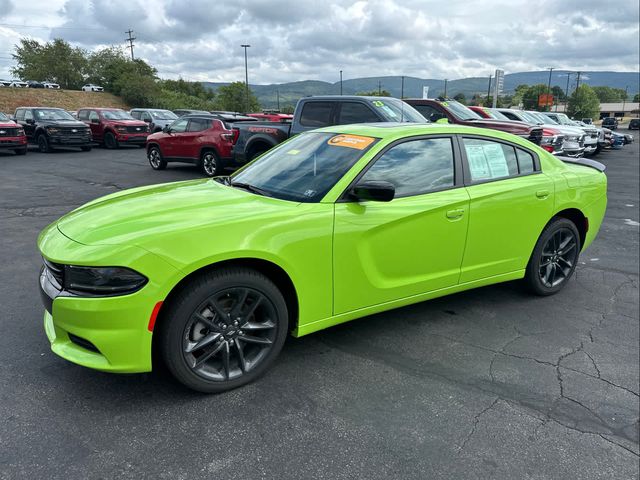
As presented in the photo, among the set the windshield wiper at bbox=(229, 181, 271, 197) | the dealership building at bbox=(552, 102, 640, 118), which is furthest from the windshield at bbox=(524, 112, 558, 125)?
the dealership building at bbox=(552, 102, 640, 118)

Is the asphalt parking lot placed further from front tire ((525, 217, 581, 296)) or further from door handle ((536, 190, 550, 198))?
door handle ((536, 190, 550, 198))

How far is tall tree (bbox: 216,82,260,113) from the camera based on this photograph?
65.4m

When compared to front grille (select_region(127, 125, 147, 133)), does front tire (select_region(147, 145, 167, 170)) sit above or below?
below

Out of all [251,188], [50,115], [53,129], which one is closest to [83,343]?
[251,188]

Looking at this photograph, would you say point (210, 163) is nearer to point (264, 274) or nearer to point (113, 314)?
point (264, 274)

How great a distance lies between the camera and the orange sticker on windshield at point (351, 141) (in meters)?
3.38

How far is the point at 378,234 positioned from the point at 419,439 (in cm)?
127

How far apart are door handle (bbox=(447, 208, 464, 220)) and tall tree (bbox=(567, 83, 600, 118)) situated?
112579 millimetres

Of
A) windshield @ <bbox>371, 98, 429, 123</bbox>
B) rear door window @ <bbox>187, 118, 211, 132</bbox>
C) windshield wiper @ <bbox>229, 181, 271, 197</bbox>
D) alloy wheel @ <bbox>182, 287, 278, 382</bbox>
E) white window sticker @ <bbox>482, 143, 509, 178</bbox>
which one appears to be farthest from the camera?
rear door window @ <bbox>187, 118, 211, 132</bbox>

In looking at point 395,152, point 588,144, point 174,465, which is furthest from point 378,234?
point 588,144

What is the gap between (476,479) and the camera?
2209 millimetres

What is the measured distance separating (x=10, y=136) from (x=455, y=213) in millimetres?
18252

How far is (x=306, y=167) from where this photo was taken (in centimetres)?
343

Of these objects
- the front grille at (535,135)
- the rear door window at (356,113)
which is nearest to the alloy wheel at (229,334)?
the rear door window at (356,113)
